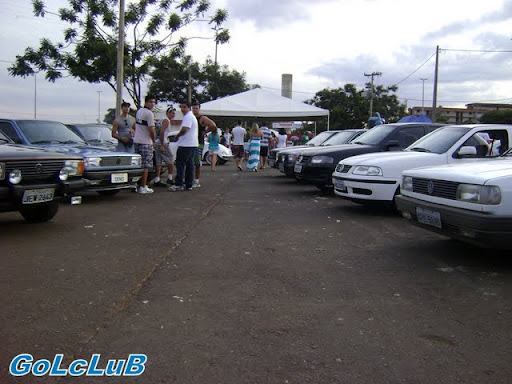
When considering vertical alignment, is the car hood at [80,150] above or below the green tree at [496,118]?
below

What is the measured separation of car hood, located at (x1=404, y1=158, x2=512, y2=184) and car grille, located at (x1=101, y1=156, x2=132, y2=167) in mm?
5362

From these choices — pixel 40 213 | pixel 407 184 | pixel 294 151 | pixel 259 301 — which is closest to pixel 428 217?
pixel 407 184

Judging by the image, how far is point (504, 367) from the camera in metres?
2.64

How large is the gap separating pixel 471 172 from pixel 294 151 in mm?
7204

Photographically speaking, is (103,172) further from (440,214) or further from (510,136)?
(510,136)

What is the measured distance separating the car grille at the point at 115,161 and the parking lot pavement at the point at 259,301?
7.12 feet

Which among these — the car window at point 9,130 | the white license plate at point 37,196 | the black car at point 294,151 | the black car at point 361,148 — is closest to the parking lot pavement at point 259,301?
the white license plate at point 37,196

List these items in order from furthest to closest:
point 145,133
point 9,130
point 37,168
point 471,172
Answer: point 145,133 → point 9,130 → point 37,168 → point 471,172

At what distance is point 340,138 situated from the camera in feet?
41.5

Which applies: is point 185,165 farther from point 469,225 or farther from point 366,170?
point 469,225

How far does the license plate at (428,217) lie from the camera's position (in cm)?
474

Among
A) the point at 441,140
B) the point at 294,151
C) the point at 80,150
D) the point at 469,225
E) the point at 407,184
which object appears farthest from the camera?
the point at 294,151

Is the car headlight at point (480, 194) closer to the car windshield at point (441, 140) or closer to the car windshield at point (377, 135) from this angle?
the car windshield at point (441, 140)

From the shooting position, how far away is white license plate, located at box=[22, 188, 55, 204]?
547cm
